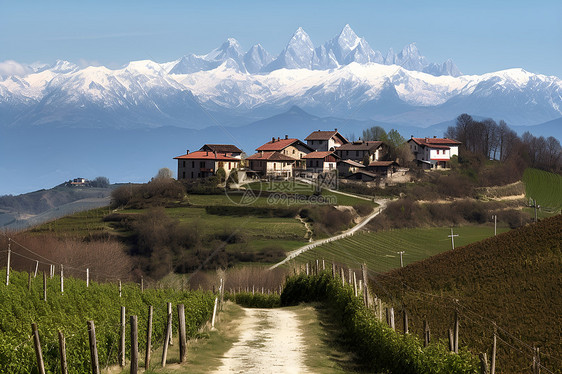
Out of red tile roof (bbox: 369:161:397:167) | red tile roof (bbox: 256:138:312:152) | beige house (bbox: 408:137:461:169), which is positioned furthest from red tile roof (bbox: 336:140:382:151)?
beige house (bbox: 408:137:461:169)

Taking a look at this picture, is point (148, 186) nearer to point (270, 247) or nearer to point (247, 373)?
point (270, 247)

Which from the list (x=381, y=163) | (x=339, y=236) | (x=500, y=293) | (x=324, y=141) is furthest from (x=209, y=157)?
(x=500, y=293)

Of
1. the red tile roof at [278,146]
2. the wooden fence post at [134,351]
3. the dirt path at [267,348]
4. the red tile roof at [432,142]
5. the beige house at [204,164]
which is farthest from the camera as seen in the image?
the red tile roof at [432,142]

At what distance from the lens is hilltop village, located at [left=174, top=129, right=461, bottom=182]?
431 ft

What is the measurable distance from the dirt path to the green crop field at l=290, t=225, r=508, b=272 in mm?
45689

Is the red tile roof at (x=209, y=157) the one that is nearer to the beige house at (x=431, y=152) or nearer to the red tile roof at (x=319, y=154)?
the red tile roof at (x=319, y=154)

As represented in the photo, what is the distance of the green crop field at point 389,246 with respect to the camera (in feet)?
279

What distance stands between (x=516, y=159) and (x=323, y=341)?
15222cm

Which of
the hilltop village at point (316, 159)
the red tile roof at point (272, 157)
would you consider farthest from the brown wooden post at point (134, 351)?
the red tile roof at point (272, 157)

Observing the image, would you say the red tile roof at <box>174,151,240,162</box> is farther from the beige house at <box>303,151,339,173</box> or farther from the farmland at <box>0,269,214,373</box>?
the farmland at <box>0,269,214,373</box>

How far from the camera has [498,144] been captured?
7234 inches

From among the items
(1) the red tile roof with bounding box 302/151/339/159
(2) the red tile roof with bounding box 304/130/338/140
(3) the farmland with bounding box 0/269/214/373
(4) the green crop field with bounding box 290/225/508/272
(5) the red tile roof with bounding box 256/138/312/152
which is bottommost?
(4) the green crop field with bounding box 290/225/508/272

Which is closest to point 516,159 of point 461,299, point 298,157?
point 298,157

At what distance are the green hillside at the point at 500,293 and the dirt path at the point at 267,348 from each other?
14.9ft
